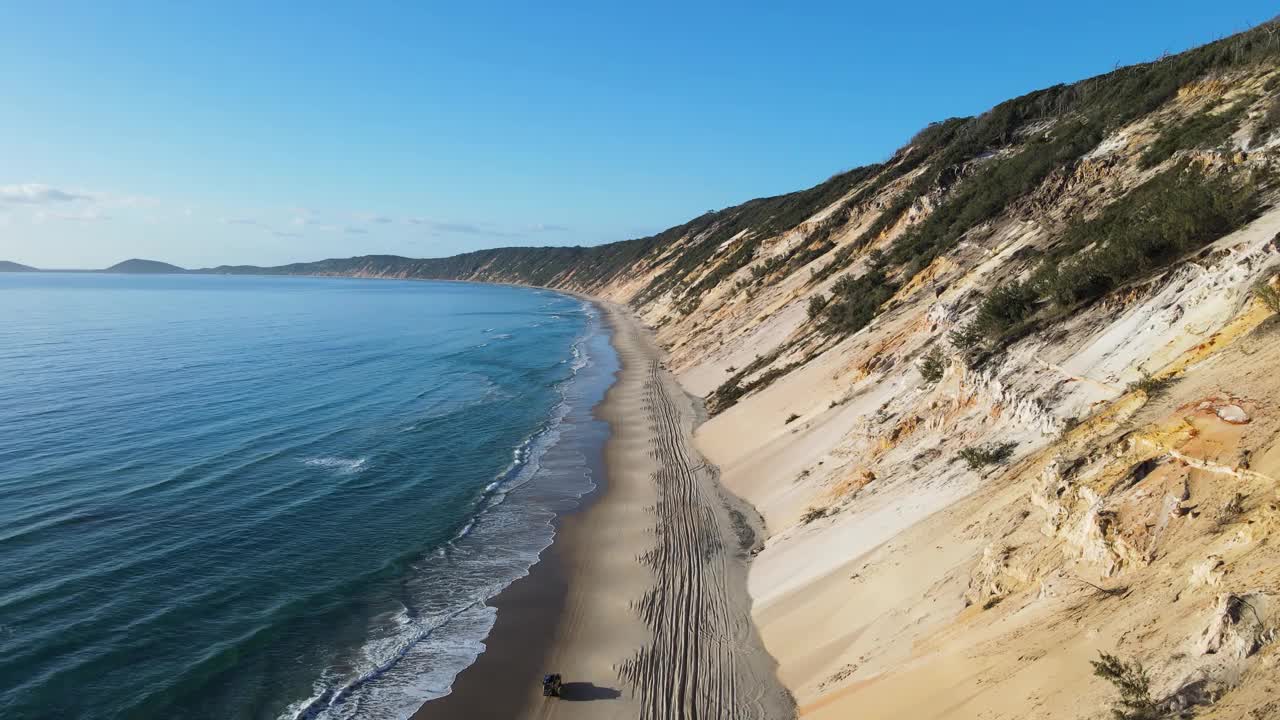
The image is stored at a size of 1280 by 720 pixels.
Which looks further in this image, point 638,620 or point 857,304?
point 857,304

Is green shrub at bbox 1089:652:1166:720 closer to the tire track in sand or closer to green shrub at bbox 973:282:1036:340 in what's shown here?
the tire track in sand

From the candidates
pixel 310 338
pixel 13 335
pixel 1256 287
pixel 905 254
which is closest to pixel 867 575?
pixel 1256 287

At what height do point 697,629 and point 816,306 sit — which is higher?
point 816,306

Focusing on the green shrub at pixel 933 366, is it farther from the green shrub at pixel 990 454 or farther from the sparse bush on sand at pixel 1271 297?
the sparse bush on sand at pixel 1271 297

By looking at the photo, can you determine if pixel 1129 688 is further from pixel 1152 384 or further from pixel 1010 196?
pixel 1010 196

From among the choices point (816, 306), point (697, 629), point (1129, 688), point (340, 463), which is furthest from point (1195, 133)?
point (340, 463)

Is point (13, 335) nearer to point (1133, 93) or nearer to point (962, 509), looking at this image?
point (962, 509)
